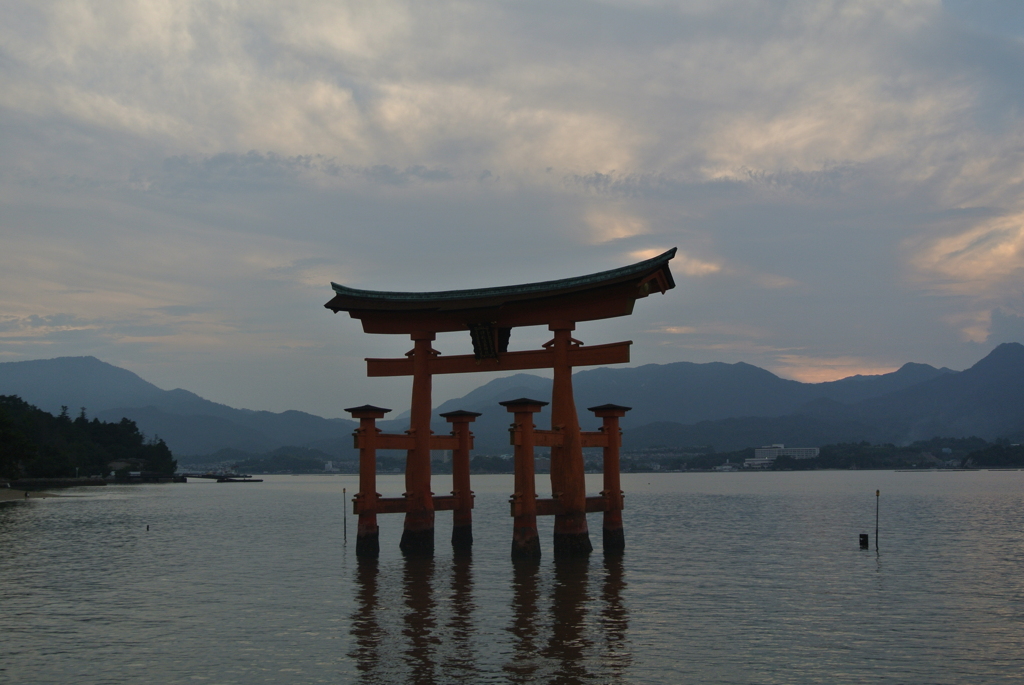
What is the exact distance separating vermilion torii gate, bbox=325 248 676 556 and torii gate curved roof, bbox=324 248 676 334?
0.04 metres

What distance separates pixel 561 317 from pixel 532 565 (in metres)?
8.49

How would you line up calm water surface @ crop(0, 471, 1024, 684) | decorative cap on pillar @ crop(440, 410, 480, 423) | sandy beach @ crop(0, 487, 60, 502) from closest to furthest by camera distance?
calm water surface @ crop(0, 471, 1024, 684) → decorative cap on pillar @ crop(440, 410, 480, 423) → sandy beach @ crop(0, 487, 60, 502)

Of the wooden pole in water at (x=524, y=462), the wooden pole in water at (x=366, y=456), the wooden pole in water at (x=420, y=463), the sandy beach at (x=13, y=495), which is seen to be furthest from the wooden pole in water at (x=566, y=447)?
the sandy beach at (x=13, y=495)

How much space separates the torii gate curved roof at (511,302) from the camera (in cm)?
2762

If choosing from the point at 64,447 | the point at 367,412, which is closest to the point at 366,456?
the point at 367,412

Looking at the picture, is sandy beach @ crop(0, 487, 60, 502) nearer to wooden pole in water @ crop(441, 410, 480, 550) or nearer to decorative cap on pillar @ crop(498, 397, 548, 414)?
wooden pole in water @ crop(441, 410, 480, 550)

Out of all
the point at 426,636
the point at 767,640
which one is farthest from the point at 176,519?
the point at 767,640

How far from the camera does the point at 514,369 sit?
31.0 metres

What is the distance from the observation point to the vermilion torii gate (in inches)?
1108

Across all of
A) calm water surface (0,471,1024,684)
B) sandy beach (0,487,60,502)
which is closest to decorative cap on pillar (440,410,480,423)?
calm water surface (0,471,1024,684)

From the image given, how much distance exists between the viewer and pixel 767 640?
1980 cm

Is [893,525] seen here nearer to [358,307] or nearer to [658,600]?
[658,600]

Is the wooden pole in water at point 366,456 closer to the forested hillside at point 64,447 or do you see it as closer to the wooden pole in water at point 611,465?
the wooden pole in water at point 611,465

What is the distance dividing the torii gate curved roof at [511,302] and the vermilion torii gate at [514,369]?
0.12 ft
